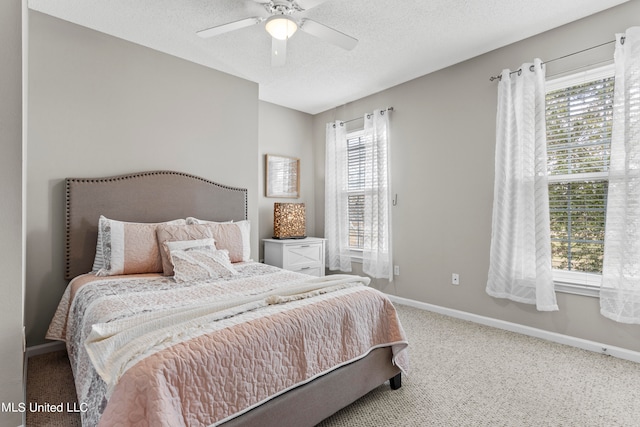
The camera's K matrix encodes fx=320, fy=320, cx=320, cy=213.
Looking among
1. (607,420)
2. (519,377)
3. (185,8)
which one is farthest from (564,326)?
(185,8)

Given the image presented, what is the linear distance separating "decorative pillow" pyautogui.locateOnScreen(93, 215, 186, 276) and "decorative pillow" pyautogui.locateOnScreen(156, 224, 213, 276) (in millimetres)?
71

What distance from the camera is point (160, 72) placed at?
304 cm

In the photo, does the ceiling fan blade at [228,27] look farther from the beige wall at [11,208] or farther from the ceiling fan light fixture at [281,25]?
the beige wall at [11,208]

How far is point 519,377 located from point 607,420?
0.47 metres

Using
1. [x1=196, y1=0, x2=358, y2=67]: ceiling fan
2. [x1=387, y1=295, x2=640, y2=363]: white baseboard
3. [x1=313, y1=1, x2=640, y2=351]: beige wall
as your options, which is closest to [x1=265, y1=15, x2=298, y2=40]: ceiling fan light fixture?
[x1=196, y1=0, x2=358, y2=67]: ceiling fan

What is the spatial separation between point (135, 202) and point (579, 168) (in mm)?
3714

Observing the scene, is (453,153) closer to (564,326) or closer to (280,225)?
(564,326)

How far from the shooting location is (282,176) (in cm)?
445

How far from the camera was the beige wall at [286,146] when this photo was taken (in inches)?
169

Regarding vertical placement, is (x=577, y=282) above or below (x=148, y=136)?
below

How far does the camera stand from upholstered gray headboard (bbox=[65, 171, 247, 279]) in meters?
2.52

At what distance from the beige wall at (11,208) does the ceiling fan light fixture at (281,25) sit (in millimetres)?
1304

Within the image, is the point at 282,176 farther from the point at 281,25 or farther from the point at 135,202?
the point at 281,25

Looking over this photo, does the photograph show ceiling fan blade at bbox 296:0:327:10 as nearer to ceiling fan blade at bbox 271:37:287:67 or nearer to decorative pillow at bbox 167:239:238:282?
ceiling fan blade at bbox 271:37:287:67
